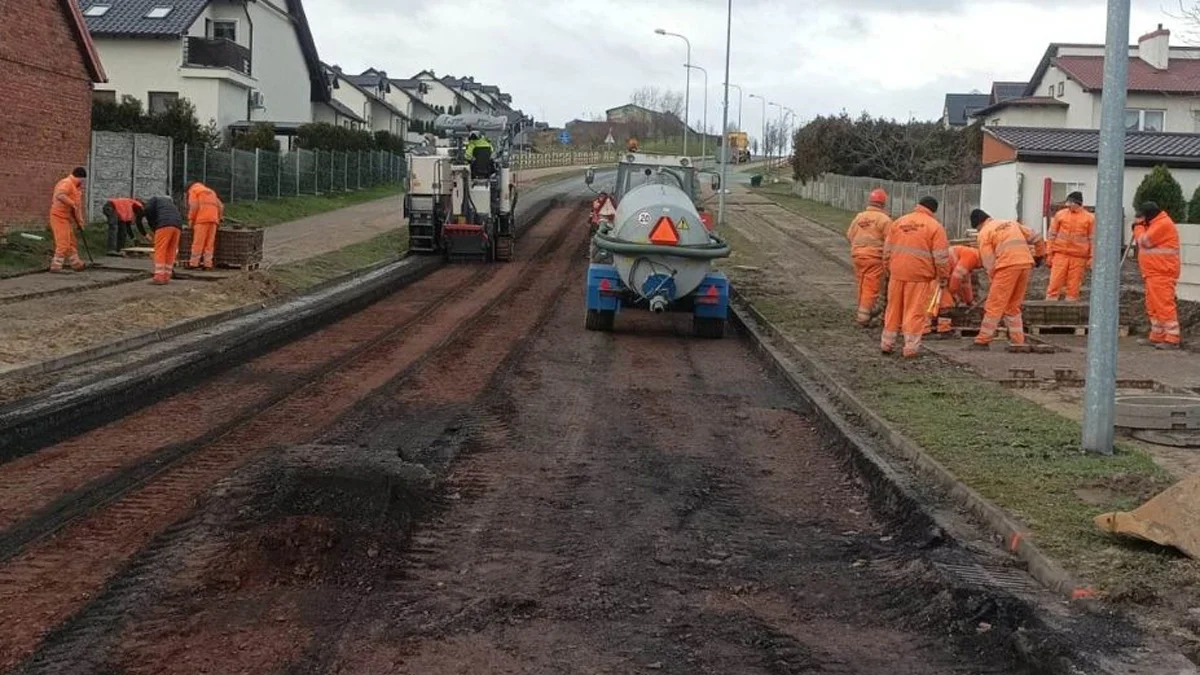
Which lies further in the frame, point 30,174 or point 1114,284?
point 30,174

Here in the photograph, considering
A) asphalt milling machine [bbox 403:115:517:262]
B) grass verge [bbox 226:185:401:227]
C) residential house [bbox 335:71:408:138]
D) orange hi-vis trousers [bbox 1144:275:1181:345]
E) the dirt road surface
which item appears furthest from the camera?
residential house [bbox 335:71:408:138]

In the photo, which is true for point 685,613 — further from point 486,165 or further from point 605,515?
point 486,165

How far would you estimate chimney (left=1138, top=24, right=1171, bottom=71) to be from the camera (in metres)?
46.9

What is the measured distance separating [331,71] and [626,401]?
62.9m

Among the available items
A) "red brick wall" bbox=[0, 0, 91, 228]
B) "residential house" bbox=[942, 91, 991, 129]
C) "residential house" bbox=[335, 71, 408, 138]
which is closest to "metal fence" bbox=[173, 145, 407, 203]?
"red brick wall" bbox=[0, 0, 91, 228]

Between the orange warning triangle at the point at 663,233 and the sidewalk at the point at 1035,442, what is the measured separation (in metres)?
1.95

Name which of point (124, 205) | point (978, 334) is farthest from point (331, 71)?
point (978, 334)

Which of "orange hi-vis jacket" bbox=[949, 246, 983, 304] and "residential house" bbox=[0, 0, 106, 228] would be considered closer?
"orange hi-vis jacket" bbox=[949, 246, 983, 304]

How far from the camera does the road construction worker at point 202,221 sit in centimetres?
2030

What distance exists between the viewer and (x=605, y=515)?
7.51m

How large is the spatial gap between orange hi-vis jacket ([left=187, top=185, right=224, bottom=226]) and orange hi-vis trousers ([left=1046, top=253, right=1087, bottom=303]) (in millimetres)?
13027

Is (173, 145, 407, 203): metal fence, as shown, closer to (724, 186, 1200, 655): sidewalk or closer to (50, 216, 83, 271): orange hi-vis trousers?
(50, 216, 83, 271): orange hi-vis trousers

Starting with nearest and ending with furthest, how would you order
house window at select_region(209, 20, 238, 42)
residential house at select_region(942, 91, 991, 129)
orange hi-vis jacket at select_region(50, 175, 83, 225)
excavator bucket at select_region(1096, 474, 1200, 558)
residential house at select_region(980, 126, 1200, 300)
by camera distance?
excavator bucket at select_region(1096, 474, 1200, 558)
orange hi-vis jacket at select_region(50, 175, 83, 225)
residential house at select_region(980, 126, 1200, 300)
house window at select_region(209, 20, 238, 42)
residential house at select_region(942, 91, 991, 129)

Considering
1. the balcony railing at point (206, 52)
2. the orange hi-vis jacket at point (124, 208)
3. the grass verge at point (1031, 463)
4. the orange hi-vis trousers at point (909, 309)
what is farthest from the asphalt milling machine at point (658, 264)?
the balcony railing at point (206, 52)
